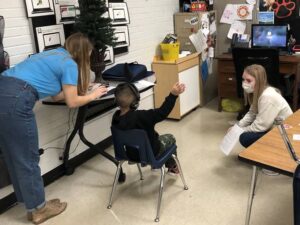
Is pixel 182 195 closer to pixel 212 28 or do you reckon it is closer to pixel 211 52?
pixel 211 52

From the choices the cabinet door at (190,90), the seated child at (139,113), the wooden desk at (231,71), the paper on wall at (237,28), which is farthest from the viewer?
the paper on wall at (237,28)

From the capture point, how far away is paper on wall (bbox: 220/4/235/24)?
455cm

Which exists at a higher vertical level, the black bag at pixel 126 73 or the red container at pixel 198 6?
the red container at pixel 198 6

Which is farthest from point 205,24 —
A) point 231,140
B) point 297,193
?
point 297,193

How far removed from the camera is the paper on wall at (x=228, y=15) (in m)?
4.55

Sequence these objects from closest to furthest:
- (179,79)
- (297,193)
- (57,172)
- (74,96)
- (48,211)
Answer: (297,193), (74,96), (48,211), (57,172), (179,79)

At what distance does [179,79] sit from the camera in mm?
4004

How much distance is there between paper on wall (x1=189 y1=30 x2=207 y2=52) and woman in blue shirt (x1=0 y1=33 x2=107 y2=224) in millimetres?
2258

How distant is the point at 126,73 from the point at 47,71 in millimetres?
857

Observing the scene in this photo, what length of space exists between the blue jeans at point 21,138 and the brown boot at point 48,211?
0.09 m

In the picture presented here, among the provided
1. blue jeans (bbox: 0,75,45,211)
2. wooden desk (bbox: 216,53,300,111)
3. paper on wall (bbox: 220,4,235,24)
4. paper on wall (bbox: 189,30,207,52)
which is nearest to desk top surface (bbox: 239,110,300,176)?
blue jeans (bbox: 0,75,45,211)

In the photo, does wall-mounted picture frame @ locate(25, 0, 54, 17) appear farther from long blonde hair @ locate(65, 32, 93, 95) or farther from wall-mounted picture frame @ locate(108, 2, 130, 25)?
wall-mounted picture frame @ locate(108, 2, 130, 25)

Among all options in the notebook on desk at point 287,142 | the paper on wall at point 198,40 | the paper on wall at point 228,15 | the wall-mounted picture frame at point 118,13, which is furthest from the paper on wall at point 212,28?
the notebook on desk at point 287,142

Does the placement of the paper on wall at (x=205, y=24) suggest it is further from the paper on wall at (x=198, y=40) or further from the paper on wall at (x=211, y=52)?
the paper on wall at (x=211, y=52)
